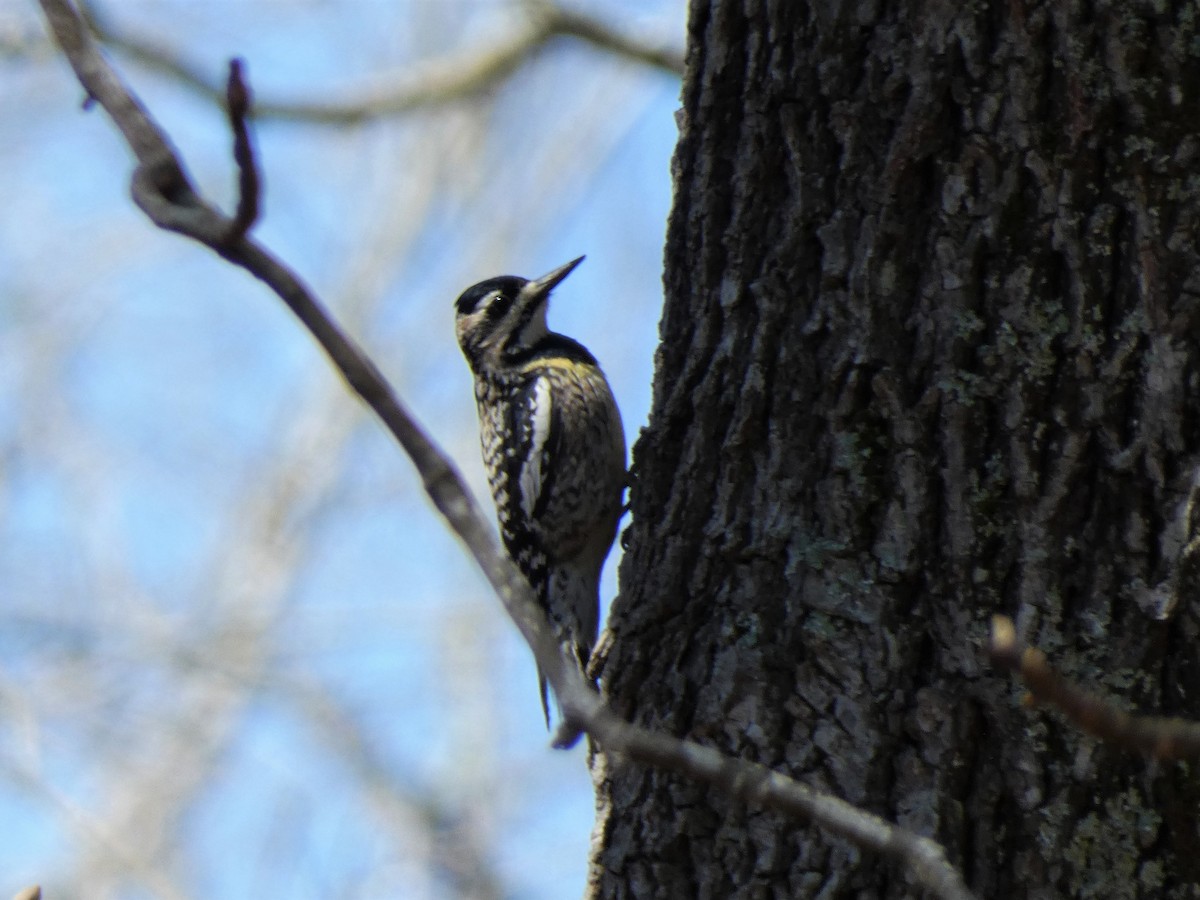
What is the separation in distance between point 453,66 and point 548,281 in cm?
393

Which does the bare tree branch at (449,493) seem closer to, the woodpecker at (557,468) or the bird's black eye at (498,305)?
the woodpecker at (557,468)

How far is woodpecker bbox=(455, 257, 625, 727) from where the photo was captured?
210 inches

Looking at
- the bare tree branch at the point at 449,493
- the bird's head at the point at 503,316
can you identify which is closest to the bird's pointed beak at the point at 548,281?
the bird's head at the point at 503,316

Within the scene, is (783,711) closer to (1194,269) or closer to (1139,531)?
(1139,531)

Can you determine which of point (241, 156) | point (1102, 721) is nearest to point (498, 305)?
point (241, 156)

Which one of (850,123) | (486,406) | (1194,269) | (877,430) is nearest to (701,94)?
(850,123)

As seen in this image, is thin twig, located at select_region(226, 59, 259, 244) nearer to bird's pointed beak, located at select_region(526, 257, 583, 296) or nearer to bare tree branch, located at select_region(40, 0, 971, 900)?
bare tree branch, located at select_region(40, 0, 971, 900)

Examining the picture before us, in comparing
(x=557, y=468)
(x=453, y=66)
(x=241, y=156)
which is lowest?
(x=241, y=156)

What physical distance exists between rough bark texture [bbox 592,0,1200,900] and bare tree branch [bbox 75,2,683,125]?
18.2 ft

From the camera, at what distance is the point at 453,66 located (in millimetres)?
9227

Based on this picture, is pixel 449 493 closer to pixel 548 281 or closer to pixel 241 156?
pixel 241 156

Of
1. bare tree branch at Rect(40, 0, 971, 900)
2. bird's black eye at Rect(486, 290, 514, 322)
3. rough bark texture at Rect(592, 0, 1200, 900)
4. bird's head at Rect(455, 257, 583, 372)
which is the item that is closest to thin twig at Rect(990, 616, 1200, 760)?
bare tree branch at Rect(40, 0, 971, 900)

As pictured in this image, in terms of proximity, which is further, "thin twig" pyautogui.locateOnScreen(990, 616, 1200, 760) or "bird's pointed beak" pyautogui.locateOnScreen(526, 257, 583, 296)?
"bird's pointed beak" pyautogui.locateOnScreen(526, 257, 583, 296)

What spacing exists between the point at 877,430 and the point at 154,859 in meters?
8.22
